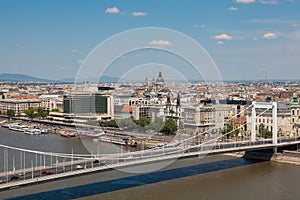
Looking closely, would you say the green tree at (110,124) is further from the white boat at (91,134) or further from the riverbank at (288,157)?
the riverbank at (288,157)

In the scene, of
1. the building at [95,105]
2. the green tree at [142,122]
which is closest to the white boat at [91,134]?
the green tree at [142,122]

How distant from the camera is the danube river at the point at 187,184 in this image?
6266mm

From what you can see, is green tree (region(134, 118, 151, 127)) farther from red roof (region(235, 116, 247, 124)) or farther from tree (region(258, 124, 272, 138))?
tree (region(258, 124, 272, 138))

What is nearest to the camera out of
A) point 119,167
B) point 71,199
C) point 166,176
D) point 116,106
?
point 71,199

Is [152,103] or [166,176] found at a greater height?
[152,103]

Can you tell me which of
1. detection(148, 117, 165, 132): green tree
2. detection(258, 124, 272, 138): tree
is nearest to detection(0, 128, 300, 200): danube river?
detection(258, 124, 272, 138): tree

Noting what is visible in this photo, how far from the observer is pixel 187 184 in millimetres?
7023

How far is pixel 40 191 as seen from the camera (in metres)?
6.20

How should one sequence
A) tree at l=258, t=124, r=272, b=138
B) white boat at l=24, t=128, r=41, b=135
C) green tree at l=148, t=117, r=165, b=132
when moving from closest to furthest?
tree at l=258, t=124, r=272, b=138
green tree at l=148, t=117, r=165, b=132
white boat at l=24, t=128, r=41, b=135

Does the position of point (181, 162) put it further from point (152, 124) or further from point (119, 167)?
point (152, 124)

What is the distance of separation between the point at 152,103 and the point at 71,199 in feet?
30.4

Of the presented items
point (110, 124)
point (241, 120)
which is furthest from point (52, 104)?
point (241, 120)

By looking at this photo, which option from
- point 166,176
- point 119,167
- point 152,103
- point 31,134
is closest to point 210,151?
point 166,176

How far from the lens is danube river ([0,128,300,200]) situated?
6266 millimetres
